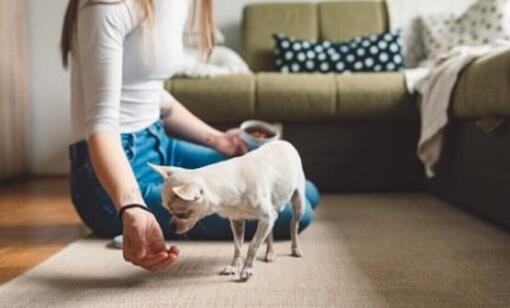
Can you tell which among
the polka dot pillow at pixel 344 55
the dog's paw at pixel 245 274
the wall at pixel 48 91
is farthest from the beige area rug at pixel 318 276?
the wall at pixel 48 91

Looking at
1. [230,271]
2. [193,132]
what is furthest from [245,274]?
[193,132]

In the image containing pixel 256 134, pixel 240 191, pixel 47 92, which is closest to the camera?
pixel 240 191

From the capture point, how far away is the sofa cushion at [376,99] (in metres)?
2.16

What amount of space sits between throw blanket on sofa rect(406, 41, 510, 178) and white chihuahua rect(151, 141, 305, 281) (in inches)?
32.5

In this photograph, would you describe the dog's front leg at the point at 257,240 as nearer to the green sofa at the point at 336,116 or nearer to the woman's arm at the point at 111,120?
the woman's arm at the point at 111,120

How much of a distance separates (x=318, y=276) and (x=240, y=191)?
22 centimetres

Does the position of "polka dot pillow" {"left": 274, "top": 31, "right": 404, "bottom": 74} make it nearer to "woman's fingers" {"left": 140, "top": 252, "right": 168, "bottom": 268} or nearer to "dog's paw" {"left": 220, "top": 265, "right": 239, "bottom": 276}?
"dog's paw" {"left": 220, "top": 265, "right": 239, "bottom": 276}

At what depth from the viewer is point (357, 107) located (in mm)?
2178

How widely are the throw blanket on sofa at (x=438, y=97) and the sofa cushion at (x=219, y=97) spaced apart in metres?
0.61

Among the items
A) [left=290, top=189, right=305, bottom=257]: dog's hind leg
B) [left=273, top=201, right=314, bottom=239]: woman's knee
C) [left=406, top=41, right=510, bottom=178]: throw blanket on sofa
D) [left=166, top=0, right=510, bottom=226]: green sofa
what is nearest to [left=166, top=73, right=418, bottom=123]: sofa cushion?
[left=166, top=0, right=510, bottom=226]: green sofa

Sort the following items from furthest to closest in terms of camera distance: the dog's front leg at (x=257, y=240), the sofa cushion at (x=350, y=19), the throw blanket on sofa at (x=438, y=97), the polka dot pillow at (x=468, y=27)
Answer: the sofa cushion at (x=350, y=19) < the polka dot pillow at (x=468, y=27) < the throw blanket on sofa at (x=438, y=97) < the dog's front leg at (x=257, y=240)

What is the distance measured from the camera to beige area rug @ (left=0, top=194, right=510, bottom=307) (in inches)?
36.2

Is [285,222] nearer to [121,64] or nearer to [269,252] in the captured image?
[269,252]

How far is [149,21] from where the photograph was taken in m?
1.15
